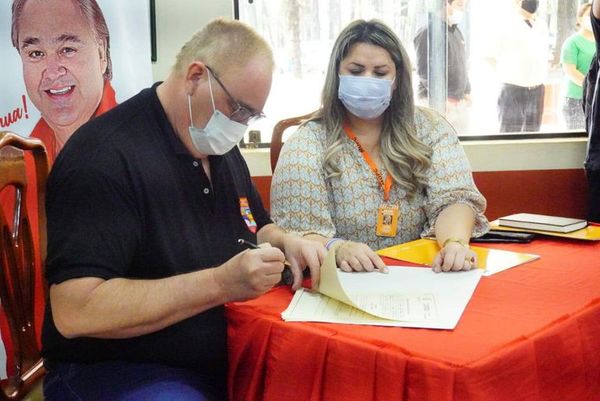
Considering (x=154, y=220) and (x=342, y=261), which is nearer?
(x=154, y=220)

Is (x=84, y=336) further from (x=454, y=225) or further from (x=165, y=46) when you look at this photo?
(x=165, y=46)

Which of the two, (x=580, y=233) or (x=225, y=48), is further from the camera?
(x=580, y=233)

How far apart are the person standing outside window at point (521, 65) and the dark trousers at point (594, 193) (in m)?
0.43

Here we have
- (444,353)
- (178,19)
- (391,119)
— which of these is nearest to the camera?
(444,353)

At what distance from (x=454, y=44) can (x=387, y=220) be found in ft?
4.77

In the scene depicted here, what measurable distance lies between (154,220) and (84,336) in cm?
24

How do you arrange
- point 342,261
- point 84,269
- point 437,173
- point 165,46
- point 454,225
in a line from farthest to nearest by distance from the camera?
point 165,46 → point 437,173 → point 454,225 → point 342,261 → point 84,269

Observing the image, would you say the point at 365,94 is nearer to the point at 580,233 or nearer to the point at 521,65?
the point at 580,233

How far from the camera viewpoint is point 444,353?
910 mm

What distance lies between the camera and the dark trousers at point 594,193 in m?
2.57

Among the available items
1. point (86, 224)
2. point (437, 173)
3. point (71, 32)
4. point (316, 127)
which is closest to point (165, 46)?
point (71, 32)

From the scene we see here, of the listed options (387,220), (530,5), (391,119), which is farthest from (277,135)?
(530,5)

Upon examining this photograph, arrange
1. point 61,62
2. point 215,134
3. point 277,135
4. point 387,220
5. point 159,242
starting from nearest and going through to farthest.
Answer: point 159,242 → point 215,134 → point 387,220 → point 277,135 → point 61,62

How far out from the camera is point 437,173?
1.86m
